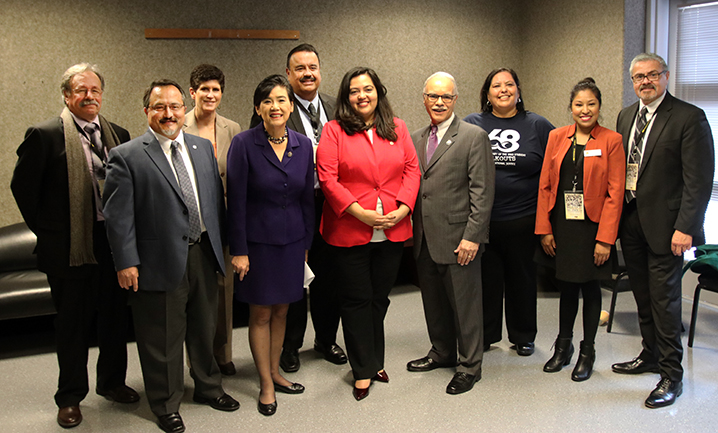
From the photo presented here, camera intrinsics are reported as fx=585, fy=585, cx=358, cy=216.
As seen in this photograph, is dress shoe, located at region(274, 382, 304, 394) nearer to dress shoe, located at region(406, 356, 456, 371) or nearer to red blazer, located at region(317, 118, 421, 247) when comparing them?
dress shoe, located at region(406, 356, 456, 371)

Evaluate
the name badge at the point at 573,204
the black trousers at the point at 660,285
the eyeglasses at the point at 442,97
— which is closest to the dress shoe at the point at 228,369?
the eyeglasses at the point at 442,97

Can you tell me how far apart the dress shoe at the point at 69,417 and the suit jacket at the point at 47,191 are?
67 cm

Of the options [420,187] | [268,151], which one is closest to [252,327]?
[268,151]

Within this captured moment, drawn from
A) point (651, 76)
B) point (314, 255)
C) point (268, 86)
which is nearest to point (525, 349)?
point (314, 255)

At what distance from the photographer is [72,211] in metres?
2.67

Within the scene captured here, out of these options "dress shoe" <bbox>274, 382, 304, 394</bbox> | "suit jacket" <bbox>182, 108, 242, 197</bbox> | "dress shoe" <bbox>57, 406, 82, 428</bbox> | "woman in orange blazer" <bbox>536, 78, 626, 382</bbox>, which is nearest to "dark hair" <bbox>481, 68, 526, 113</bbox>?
"woman in orange blazer" <bbox>536, 78, 626, 382</bbox>

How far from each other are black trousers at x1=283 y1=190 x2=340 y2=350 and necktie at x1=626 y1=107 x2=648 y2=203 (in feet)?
5.34

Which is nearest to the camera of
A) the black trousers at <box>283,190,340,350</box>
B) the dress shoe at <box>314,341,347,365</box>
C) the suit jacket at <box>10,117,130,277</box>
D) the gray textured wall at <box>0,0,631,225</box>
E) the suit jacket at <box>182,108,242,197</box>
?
the suit jacket at <box>10,117,130,277</box>

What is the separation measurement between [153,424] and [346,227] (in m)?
1.32

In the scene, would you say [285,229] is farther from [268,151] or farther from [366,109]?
[366,109]

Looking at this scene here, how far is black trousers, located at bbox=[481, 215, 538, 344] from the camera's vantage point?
3398 millimetres

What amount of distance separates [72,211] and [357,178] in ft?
4.35

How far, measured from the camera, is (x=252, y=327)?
2902 mm

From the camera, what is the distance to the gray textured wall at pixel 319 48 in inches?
178
